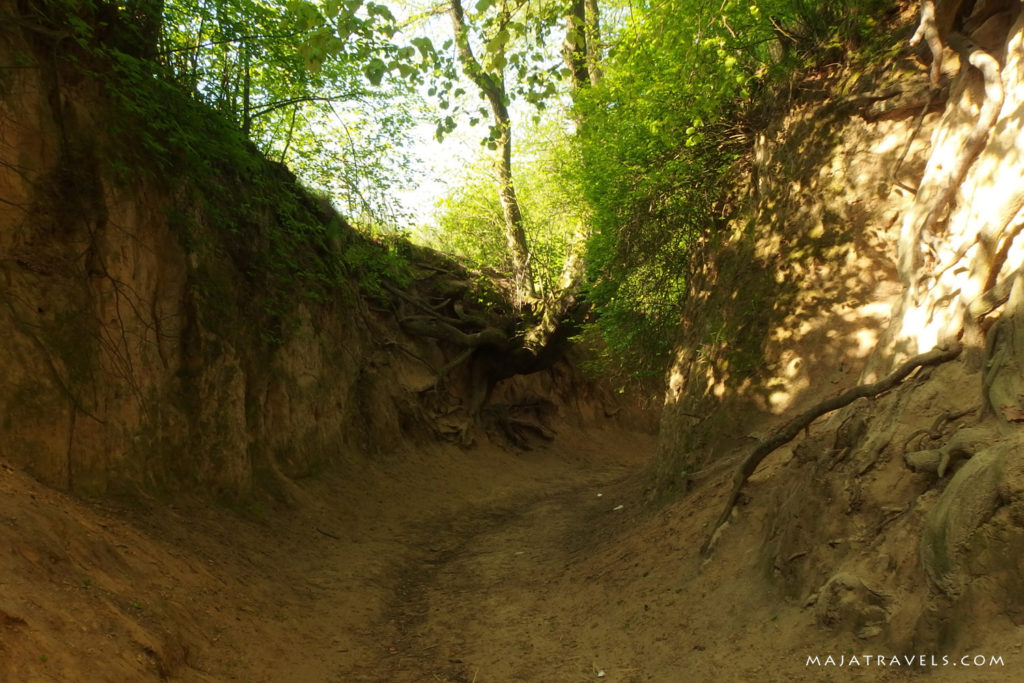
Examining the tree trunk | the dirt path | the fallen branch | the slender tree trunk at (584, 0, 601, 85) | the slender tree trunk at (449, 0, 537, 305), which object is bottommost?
the dirt path

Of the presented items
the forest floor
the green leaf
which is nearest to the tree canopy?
the green leaf

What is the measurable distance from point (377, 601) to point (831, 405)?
5310 millimetres

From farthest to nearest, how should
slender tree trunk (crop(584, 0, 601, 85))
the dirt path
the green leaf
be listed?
slender tree trunk (crop(584, 0, 601, 85)), the dirt path, the green leaf

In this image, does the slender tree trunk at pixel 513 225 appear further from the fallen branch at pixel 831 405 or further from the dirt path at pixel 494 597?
the fallen branch at pixel 831 405

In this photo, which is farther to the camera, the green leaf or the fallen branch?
the fallen branch

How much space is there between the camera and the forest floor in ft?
15.1

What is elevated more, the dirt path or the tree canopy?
the tree canopy

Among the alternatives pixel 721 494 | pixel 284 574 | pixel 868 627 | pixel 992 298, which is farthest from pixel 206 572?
pixel 992 298

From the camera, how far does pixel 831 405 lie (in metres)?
5.93

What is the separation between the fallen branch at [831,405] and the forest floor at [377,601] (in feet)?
0.97

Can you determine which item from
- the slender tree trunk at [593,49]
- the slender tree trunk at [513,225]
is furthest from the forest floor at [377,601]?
the slender tree trunk at [593,49]

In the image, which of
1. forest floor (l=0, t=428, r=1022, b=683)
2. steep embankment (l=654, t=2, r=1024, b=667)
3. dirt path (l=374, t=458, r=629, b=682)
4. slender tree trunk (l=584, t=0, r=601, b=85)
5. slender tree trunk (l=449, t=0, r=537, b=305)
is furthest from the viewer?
slender tree trunk (l=449, t=0, r=537, b=305)

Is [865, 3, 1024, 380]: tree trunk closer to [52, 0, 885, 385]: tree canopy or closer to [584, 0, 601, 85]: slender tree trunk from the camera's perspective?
[52, 0, 885, 385]: tree canopy

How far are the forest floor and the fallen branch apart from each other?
294 mm
